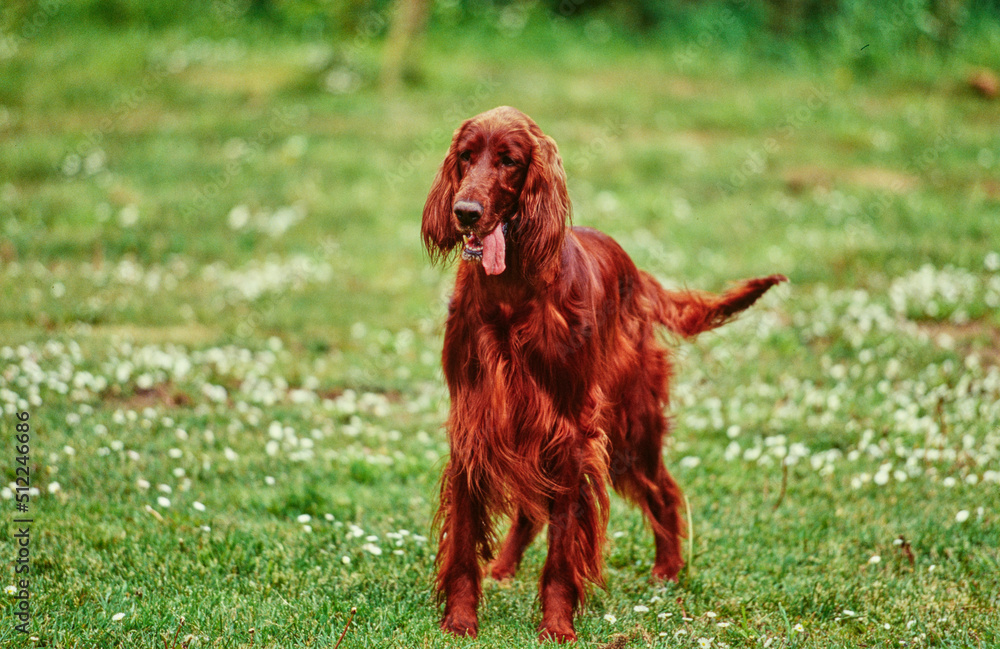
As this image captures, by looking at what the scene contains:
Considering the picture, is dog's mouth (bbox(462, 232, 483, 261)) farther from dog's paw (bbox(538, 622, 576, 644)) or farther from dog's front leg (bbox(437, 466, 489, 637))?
dog's paw (bbox(538, 622, 576, 644))

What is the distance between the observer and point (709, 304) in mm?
4477

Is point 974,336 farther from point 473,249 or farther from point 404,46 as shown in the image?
point 404,46

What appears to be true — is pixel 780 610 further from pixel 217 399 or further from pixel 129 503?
pixel 217 399

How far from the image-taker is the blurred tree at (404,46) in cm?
1328

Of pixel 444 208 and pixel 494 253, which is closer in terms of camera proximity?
pixel 494 253

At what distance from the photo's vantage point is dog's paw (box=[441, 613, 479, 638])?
362cm

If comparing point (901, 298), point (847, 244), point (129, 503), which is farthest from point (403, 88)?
point (129, 503)

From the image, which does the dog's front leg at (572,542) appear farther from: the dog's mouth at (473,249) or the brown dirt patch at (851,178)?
the brown dirt patch at (851,178)

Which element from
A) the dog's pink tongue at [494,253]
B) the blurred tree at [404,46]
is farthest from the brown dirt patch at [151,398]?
the blurred tree at [404,46]

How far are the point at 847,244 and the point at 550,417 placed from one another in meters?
6.45

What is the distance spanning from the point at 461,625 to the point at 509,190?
156 cm

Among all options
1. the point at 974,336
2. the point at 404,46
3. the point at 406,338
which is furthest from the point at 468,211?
the point at 404,46

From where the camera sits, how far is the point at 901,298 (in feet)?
25.3

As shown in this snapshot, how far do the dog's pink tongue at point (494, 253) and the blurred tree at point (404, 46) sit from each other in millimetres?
10718
